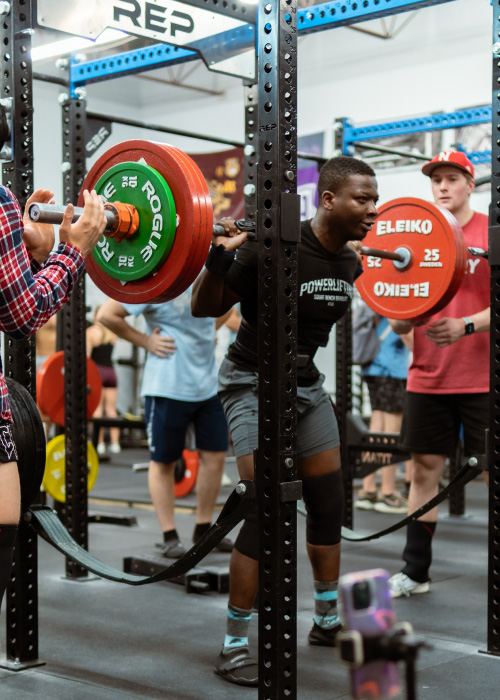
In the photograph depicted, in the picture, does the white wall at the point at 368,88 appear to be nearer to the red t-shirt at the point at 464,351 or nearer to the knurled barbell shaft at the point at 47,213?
the red t-shirt at the point at 464,351

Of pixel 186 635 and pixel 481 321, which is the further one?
pixel 481 321

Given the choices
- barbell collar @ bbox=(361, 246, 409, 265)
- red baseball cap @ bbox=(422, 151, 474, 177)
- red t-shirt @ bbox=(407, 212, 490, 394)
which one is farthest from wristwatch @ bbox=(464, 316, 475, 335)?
red baseball cap @ bbox=(422, 151, 474, 177)

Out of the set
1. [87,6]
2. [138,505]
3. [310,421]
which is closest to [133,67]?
[87,6]

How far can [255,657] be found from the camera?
9.00 ft

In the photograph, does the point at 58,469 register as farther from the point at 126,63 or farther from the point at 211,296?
the point at 211,296

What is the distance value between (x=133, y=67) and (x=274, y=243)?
1881 mm

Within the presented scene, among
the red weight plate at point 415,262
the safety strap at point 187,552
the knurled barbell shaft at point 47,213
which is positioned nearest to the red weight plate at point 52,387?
the red weight plate at point 415,262

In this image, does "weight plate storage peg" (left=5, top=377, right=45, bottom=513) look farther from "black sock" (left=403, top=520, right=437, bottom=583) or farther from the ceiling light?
"black sock" (left=403, top=520, right=437, bottom=583)

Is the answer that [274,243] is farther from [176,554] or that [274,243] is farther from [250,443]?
[176,554]

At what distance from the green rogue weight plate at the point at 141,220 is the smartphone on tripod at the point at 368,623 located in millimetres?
1516

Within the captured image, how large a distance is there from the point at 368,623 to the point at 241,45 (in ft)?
8.98

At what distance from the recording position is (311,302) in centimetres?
266

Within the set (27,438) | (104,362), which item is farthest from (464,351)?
(104,362)

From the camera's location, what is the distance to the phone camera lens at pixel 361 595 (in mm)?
807
